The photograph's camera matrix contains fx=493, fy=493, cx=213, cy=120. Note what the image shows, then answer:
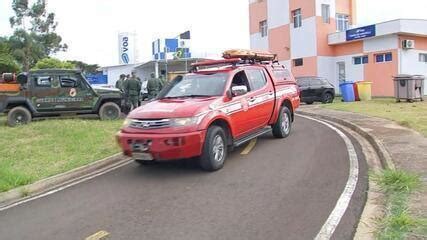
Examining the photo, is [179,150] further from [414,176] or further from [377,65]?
[377,65]

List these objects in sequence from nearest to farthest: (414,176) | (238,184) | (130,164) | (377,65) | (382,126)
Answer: (414,176) → (238,184) → (130,164) → (382,126) → (377,65)

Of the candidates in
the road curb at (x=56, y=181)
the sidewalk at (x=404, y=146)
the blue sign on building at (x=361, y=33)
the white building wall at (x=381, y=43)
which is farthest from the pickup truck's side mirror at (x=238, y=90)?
the blue sign on building at (x=361, y=33)

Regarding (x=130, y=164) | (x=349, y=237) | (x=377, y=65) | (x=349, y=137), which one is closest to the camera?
(x=349, y=237)

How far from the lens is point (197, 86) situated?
1002 centimetres

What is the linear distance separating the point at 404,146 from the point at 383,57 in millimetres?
24616

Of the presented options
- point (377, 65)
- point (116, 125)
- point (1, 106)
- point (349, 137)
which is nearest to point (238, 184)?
point (349, 137)

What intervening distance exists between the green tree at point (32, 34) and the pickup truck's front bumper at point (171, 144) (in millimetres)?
57167

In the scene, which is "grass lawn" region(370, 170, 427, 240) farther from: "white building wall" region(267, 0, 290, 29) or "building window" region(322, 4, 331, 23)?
"white building wall" region(267, 0, 290, 29)

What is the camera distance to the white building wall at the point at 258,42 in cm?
4366

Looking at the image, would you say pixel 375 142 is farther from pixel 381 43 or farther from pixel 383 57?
Answer: pixel 381 43

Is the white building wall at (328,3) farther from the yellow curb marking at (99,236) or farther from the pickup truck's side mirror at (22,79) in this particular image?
the yellow curb marking at (99,236)

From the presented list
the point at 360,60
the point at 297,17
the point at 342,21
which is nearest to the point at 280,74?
the point at 360,60

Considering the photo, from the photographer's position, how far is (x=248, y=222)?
580 cm

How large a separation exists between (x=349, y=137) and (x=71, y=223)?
7904mm
